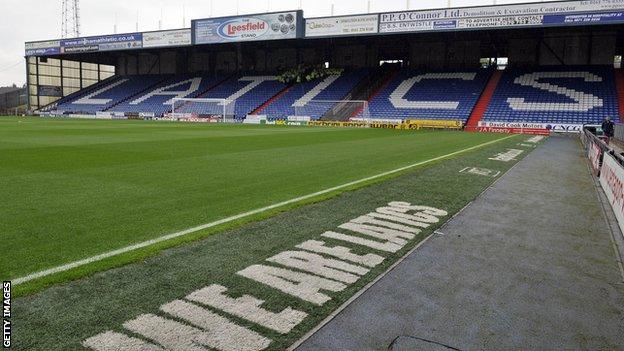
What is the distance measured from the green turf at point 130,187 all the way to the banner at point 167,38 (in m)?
35.6

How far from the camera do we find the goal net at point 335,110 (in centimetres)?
4247

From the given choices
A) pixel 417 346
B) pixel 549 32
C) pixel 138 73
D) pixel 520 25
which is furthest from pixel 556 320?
pixel 138 73

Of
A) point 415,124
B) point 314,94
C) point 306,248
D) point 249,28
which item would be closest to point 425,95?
point 415,124

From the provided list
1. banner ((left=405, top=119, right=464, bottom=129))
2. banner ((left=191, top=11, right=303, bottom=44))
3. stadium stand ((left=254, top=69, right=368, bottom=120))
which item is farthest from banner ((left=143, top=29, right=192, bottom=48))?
banner ((left=405, top=119, right=464, bottom=129))

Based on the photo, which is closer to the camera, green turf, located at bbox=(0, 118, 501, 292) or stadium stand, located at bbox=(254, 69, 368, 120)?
green turf, located at bbox=(0, 118, 501, 292)

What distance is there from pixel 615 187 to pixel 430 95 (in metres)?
35.3

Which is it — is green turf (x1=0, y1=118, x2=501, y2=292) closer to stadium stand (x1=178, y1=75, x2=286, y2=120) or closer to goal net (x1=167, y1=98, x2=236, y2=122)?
goal net (x1=167, y1=98, x2=236, y2=122)

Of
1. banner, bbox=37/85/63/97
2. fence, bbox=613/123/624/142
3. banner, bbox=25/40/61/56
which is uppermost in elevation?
banner, bbox=25/40/61/56

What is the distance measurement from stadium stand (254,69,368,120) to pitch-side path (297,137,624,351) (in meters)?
37.3

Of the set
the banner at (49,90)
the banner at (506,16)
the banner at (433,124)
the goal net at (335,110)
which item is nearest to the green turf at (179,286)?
the banner at (433,124)

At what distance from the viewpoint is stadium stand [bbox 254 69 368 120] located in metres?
44.8

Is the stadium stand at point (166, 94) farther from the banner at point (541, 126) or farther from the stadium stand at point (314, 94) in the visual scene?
the banner at point (541, 126)

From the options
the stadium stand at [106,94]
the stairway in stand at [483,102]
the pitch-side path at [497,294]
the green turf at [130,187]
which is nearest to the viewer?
the pitch-side path at [497,294]

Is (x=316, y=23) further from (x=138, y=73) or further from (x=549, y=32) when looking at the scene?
(x=138, y=73)
